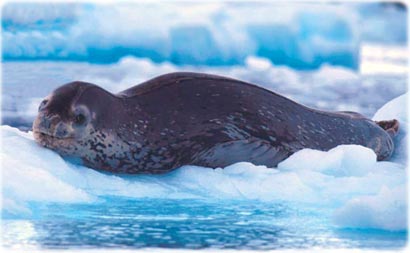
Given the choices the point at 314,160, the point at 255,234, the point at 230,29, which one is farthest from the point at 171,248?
the point at 230,29

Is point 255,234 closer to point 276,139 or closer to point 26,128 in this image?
point 276,139

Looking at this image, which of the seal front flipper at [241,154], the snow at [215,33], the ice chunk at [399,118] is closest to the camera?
the seal front flipper at [241,154]

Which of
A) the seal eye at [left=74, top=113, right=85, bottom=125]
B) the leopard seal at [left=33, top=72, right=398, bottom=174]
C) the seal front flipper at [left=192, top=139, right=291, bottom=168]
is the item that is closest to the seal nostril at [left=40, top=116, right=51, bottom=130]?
the leopard seal at [left=33, top=72, right=398, bottom=174]

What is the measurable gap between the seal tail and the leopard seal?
1.07ft

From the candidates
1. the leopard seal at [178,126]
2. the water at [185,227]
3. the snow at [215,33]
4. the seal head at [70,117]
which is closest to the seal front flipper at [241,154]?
the leopard seal at [178,126]

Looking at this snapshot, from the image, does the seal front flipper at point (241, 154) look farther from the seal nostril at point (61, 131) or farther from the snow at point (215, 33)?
the snow at point (215, 33)

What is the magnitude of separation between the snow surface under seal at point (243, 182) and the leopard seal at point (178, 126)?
8cm

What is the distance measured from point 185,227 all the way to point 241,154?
82 centimetres

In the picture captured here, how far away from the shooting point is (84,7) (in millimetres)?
8922

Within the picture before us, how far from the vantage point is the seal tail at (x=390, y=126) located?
20.2ft

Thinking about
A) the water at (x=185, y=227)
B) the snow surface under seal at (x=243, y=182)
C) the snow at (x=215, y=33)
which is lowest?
the water at (x=185, y=227)

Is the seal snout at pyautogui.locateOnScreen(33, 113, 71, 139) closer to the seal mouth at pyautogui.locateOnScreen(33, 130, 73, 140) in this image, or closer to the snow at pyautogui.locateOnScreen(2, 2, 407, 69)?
the seal mouth at pyautogui.locateOnScreen(33, 130, 73, 140)

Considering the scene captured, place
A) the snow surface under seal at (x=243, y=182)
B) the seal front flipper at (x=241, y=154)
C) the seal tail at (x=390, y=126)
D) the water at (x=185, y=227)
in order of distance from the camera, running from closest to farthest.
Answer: the water at (x=185, y=227)
the snow surface under seal at (x=243, y=182)
the seal front flipper at (x=241, y=154)
the seal tail at (x=390, y=126)

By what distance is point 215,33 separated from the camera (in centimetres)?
970
